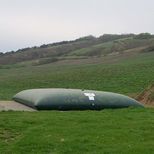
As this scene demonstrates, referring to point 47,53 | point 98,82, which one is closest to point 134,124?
point 98,82

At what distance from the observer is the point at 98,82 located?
45.6m

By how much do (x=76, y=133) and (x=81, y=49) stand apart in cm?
10024

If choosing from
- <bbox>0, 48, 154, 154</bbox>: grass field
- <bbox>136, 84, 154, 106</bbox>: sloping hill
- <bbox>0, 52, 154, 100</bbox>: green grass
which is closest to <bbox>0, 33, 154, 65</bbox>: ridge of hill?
<bbox>0, 52, 154, 100</bbox>: green grass

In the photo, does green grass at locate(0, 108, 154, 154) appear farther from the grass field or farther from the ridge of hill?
the ridge of hill

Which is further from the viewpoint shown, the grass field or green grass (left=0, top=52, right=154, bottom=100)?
green grass (left=0, top=52, right=154, bottom=100)

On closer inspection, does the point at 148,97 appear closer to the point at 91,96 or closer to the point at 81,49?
the point at 91,96

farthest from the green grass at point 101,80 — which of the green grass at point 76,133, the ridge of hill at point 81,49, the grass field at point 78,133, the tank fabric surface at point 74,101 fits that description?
the ridge of hill at point 81,49

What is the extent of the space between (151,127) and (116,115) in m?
2.48

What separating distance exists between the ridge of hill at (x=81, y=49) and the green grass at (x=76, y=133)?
72423 mm

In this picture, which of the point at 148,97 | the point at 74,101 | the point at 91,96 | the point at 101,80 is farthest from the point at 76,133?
the point at 101,80

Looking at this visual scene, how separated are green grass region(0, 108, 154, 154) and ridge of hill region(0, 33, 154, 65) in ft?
238

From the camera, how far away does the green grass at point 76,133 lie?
382 inches

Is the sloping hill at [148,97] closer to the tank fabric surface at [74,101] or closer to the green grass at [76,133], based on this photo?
the tank fabric surface at [74,101]

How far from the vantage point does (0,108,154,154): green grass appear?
9.70 metres
